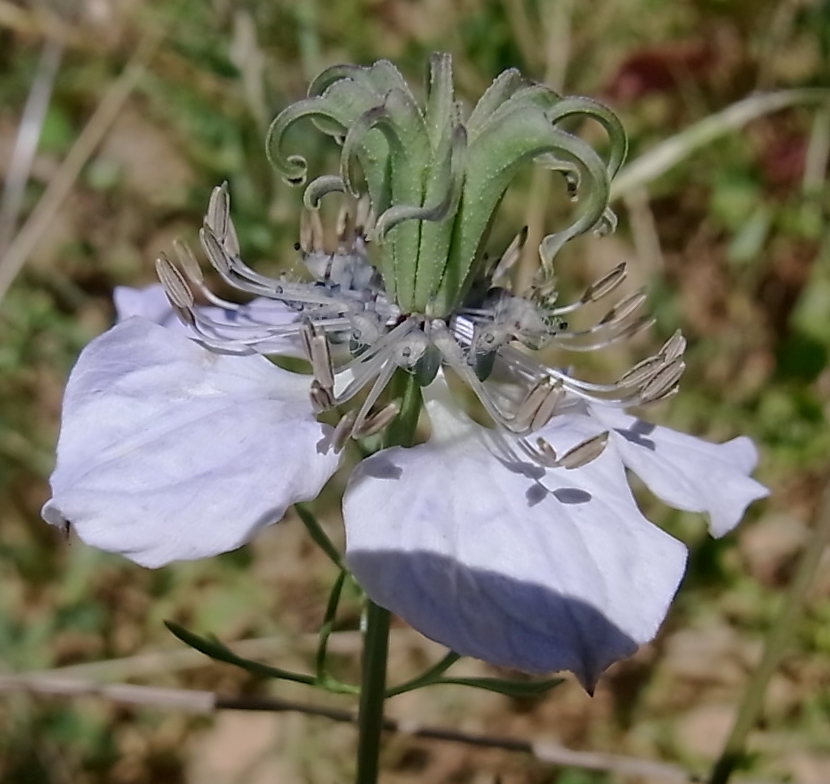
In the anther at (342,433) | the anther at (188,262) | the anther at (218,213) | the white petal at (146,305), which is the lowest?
the anther at (342,433)

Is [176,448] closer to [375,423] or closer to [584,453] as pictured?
[375,423]

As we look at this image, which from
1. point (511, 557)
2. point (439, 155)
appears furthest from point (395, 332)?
point (511, 557)

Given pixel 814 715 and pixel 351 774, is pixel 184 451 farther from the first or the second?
pixel 814 715

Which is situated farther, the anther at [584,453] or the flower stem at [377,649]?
the flower stem at [377,649]

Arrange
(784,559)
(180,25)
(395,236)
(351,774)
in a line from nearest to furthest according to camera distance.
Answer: (395,236) → (351,774) → (784,559) → (180,25)

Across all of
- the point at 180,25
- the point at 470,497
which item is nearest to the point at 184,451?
the point at 470,497

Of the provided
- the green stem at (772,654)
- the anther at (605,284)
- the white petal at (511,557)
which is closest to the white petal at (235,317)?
the white petal at (511,557)

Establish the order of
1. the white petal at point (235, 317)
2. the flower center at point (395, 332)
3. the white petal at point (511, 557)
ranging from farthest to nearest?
1. the white petal at point (235, 317)
2. the flower center at point (395, 332)
3. the white petal at point (511, 557)

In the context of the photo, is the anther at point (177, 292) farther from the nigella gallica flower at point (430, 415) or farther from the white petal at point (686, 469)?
the white petal at point (686, 469)
